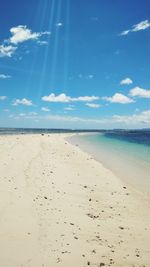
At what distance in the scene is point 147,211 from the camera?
11.5 m

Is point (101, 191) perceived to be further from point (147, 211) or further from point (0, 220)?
point (0, 220)

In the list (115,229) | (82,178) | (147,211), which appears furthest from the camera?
(82,178)

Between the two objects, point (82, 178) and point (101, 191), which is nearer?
point (101, 191)

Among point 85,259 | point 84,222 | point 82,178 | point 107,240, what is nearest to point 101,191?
point 82,178

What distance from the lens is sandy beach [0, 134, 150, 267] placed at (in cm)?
722

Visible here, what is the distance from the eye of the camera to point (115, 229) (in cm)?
917

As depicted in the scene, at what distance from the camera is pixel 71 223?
372 inches

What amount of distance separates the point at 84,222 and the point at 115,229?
109 centimetres

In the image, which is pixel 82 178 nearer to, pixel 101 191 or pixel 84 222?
pixel 101 191

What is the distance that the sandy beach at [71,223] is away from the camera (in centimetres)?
722

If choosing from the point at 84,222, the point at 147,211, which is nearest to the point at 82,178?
the point at 147,211

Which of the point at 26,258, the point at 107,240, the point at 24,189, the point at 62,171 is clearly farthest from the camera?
the point at 62,171

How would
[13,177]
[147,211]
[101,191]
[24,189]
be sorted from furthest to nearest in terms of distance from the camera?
1. [13,177]
2. [101,191]
3. [24,189]
4. [147,211]

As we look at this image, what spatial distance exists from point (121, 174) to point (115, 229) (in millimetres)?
11209
